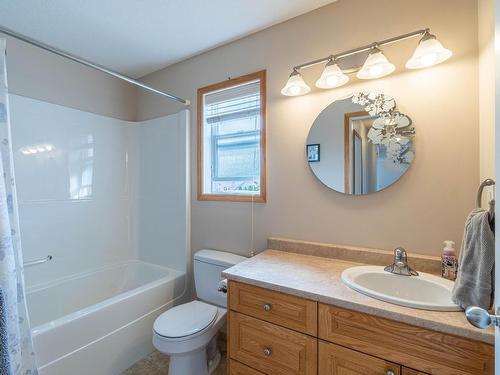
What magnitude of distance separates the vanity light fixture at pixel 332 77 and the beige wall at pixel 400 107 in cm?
6

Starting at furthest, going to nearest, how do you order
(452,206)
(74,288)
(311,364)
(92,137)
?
1. (92,137)
2. (74,288)
3. (452,206)
4. (311,364)

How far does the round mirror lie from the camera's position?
131 cm

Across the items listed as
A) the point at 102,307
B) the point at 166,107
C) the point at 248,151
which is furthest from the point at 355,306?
the point at 166,107

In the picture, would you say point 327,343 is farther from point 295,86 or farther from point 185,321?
point 295,86

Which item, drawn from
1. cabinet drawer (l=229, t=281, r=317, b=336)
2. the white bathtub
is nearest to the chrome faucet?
cabinet drawer (l=229, t=281, r=317, b=336)

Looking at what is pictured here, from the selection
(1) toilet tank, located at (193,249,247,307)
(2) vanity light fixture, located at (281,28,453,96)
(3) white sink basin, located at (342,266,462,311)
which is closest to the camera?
(3) white sink basin, located at (342,266,462,311)

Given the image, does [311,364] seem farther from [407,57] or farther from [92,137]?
[92,137]

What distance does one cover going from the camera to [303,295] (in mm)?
1034

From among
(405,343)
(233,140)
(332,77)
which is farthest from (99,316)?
(332,77)

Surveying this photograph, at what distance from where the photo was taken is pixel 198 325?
1468mm

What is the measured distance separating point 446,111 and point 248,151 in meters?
1.22

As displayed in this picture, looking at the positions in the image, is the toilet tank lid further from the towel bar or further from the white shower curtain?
the towel bar

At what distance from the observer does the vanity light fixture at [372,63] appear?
44.3 inches

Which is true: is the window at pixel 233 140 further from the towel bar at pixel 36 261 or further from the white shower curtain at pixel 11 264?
the towel bar at pixel 36 261
